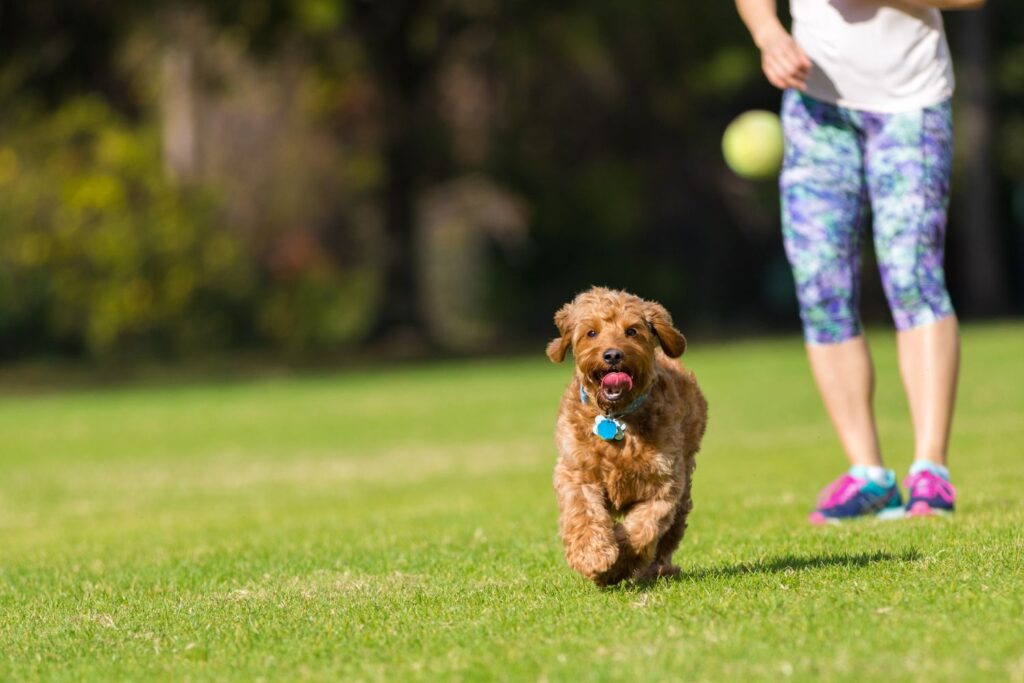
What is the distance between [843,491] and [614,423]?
2.07 m

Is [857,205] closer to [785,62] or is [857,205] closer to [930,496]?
[785,62]

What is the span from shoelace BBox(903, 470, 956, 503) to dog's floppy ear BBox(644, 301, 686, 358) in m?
1.83

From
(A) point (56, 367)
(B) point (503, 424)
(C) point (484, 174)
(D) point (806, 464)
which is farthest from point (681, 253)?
(D) point (806, 464)

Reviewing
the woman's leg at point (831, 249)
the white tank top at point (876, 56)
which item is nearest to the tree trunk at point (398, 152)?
the white tank top at point (876, 56)

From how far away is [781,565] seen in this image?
6551 mm

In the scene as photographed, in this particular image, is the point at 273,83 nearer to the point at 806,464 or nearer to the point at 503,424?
the point at 503,424

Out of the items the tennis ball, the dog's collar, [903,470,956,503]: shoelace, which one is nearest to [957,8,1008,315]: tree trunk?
the tennis ball

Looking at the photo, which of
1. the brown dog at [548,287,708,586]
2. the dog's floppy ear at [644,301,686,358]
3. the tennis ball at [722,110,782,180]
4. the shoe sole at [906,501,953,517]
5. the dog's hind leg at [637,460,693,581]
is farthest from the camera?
the tennis ball at [722,110,782,180]

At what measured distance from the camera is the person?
7824mm

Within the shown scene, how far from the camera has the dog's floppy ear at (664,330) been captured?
6.36 metres

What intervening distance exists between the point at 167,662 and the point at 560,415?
6.00 ft

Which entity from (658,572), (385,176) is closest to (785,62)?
(658,572)

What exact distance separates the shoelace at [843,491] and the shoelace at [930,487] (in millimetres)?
252

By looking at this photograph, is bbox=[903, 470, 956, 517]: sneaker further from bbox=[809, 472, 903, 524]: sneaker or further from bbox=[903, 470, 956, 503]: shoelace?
bbox=[809, 472, 903, 524]: sneaker
